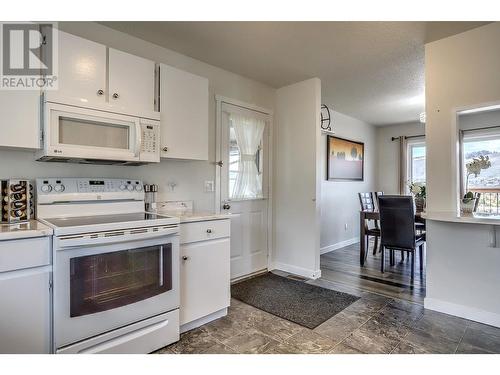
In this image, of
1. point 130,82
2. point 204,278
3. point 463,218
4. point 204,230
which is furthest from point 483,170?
point 130,82

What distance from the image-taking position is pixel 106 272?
1.75m

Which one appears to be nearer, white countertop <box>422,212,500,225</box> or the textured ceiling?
white countertop <box>422,212,500,225</box>

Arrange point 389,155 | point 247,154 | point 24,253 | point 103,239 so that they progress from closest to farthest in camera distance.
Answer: point 24,253, point 103,239, point 247,154, point 389,155

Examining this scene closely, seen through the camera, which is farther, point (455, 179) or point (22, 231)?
point (455, 179)

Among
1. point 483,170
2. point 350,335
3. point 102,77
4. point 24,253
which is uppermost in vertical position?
point 102,77

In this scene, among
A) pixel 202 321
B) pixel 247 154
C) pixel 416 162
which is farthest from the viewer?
pixel 416 162

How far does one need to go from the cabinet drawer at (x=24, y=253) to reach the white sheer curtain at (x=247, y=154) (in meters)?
2.04

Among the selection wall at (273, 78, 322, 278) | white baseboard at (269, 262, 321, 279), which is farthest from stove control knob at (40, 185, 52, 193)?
white baseboard at (269, 262, 321, 279)

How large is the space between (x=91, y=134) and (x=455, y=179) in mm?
2970

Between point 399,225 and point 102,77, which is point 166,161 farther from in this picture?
point 399,225

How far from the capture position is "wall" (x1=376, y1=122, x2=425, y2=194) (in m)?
6.03

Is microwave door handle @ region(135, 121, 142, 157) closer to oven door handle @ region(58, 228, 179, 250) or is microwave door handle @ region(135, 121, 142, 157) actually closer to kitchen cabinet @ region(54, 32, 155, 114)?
kitchen cabinet @ region(54, 32, 155, 114)
